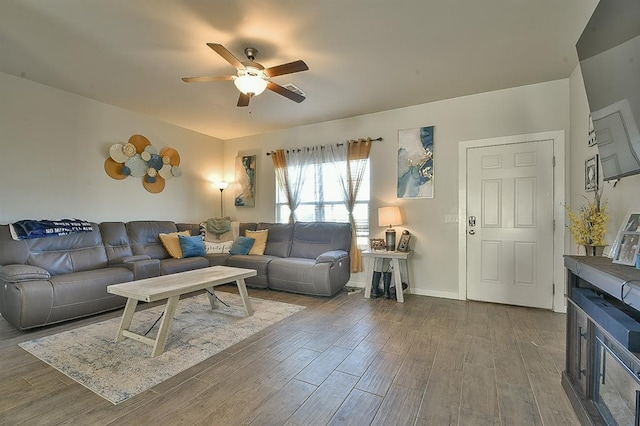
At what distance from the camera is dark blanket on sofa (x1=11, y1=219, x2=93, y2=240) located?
10.2ft

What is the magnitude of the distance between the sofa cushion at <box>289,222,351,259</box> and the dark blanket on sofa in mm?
2754

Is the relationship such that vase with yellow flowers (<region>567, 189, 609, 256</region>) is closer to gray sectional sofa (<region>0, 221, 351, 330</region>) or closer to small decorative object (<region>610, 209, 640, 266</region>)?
small decorative object (<region>610, 209, 640, 266</region>)

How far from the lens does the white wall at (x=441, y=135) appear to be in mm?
3430

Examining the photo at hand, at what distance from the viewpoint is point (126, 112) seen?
170 inches

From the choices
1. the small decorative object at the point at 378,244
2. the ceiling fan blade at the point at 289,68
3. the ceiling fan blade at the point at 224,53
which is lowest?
the small decorative object at the point at 378,244

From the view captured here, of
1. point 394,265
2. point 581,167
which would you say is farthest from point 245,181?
point 581,167

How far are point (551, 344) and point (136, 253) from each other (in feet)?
15.8

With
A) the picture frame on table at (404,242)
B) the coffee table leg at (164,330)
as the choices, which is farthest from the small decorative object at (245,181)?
the coffee table leg at (164,330)

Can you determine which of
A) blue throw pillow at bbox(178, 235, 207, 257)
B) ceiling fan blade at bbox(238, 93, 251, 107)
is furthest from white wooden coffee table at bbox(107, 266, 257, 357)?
ceiling fan blade at bbox(238, 93, 251, 107)

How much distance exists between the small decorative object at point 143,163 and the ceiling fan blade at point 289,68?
2955 mm

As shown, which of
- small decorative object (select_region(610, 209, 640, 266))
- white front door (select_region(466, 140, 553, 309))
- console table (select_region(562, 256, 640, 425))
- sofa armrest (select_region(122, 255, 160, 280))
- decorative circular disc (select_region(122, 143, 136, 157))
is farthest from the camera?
decorative circular disc (select_region(122, 143, 136, 157))

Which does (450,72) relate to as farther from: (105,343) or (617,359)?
(105,343)

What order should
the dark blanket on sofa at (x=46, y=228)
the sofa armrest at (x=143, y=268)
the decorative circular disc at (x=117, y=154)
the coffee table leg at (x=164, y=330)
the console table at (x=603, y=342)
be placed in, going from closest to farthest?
the console table at (x=603, y=342), the coffee table leg at (x=164, y=330), the dark blanket on sofa at (x=46, y=228), the sofa armrest at (x=143, y=268), the decorative circular disc at (x=117, y=154)

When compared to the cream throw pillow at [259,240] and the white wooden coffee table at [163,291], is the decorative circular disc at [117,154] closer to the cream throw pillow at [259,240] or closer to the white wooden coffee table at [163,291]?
the cream throw pillow at [259,240]
